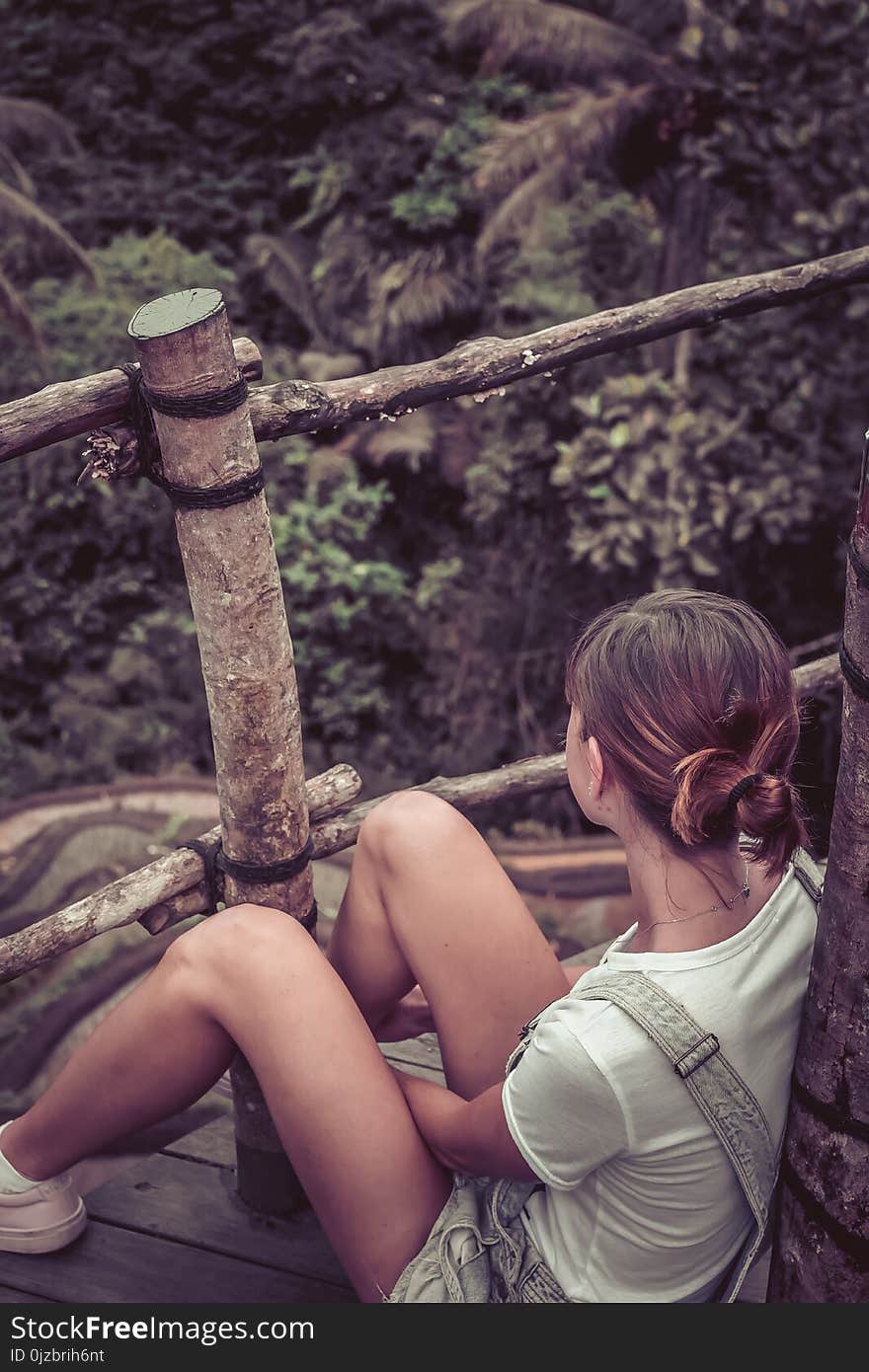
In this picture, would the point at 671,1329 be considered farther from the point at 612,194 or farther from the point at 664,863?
the point at 612,194

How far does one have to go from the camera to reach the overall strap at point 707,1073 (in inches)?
43.6

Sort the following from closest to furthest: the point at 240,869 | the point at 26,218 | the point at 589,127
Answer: the point at 240,869
the point at 589,127
the point at 26,218

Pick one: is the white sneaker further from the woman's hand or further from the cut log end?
the cut log end

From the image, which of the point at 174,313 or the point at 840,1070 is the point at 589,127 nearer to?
the point at 174,313

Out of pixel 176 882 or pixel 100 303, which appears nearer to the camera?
pixel 176 882

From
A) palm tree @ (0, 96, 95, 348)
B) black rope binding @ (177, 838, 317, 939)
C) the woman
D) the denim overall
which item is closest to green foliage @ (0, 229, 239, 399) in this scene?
palm tree @ (0, 96, 95, 348)

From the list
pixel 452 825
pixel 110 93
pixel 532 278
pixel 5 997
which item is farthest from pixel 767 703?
pixel 110 93

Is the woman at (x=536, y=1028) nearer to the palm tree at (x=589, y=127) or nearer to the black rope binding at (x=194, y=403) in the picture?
the black rope binding at (x=194, y=403)

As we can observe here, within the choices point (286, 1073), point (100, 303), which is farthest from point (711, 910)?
point (100, 303)

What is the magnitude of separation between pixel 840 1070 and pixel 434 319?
747 cm

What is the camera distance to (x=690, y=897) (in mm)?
1202

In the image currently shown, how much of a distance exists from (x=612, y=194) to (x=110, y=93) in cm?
410

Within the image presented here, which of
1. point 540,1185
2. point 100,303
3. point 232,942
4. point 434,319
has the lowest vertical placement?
point 434,319

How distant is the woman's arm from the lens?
1.27 metres
